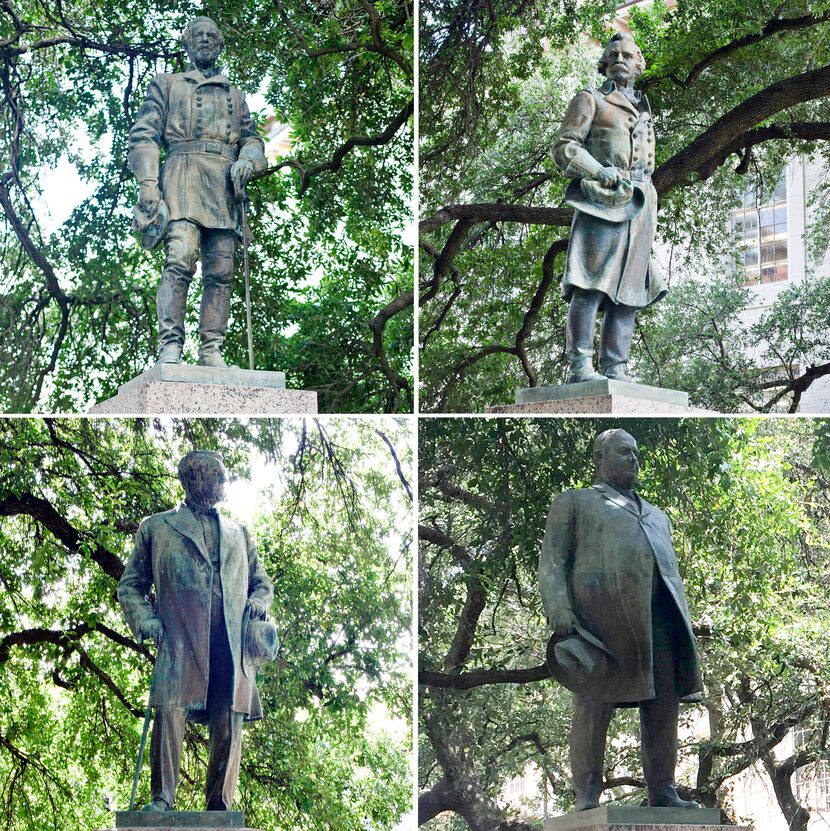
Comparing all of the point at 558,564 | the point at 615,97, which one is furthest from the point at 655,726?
the point at 615,97

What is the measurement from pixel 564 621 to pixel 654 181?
5973 mm

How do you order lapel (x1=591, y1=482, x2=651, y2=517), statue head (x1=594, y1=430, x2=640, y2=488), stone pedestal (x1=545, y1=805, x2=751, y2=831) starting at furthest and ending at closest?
statue head (x1=594, y1=430, x2=640, y2=488), lapel (x1=591, y1=482, x2=651, y2=517), stone pedestal (x1=545, y1=805, x2=751, y2=831)

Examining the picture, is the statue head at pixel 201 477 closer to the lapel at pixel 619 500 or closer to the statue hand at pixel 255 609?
the statue hand at pixel 255 609

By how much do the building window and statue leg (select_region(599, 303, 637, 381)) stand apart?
17.4 feet

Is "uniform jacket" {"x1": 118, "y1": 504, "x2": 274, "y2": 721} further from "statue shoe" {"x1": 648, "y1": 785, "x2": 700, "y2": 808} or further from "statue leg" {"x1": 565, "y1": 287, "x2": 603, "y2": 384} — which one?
"statue leg" {"x1": 565, "y1": 287, "x2": 603, "y2": 384}

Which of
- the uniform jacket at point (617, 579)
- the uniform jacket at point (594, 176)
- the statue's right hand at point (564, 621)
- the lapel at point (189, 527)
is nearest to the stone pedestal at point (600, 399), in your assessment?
the uniform jacket at point (594, 176)

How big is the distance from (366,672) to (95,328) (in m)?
3.52

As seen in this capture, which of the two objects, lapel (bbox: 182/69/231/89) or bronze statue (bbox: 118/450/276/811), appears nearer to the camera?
bronze statue (bbox: 118/450/276/811)

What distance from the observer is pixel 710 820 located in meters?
5.60

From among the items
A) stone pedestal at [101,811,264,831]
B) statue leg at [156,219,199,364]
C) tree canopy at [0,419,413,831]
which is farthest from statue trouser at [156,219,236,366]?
tree canopy at [0,419,413,831]

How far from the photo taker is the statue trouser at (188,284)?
700 cm

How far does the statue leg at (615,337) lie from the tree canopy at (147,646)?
4.16 m

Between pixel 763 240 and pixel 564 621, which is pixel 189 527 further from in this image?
pixel 763 240

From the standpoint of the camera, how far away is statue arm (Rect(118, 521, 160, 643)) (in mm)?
5801
